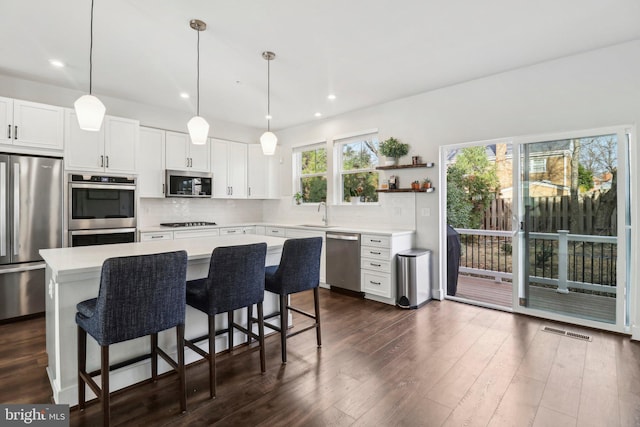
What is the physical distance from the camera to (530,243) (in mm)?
3615

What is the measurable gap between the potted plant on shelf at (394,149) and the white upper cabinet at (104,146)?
11.3 feet

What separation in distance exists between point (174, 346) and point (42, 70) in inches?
137

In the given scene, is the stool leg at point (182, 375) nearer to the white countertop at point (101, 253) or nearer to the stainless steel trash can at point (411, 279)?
the white countertop at point (101, 253)

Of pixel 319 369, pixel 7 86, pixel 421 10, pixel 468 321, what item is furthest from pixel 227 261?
pixel 7 86

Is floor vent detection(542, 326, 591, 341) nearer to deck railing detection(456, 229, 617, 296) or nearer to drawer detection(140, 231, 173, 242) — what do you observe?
deck railing detection(456, 229, 617, 296)

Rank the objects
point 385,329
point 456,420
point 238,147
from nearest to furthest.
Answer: point 456,420, point 385,329, point 238,147

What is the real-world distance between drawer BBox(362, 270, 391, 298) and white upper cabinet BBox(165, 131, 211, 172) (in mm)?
3171

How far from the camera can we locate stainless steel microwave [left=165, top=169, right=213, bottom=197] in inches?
190

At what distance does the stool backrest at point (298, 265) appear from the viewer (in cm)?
249

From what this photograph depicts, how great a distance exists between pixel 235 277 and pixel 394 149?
3.08m

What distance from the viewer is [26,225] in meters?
3.48

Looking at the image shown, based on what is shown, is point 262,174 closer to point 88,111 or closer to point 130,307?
point 88,111

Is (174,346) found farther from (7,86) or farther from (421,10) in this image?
(7,86)

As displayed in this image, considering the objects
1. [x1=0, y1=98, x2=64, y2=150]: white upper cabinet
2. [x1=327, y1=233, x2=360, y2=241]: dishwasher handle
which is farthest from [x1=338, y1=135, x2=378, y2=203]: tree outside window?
[x1=0, y1=98, x2=64, y2=150]: white upper cabinet
